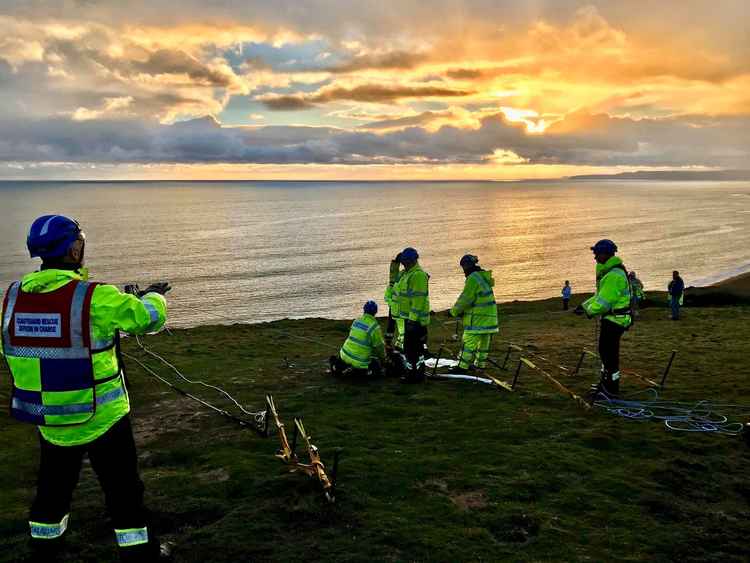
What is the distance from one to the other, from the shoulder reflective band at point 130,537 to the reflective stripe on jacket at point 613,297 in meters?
9.28

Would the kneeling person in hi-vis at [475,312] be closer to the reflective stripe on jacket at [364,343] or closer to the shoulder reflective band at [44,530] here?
the reflective stripe on jacket at [364,343]

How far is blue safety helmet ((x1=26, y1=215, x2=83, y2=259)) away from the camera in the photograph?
4609mm

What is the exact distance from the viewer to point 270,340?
23938 mm

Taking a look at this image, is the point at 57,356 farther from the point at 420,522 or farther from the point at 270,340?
the point at 270,340

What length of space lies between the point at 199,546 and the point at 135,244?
12597 cm

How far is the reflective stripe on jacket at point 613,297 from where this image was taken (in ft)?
36.3

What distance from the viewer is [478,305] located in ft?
44.9

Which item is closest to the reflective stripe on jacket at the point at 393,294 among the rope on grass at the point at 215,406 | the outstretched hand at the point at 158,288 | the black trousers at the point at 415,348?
the black trousers at the point at 415,348

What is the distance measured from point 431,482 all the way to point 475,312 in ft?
22.9

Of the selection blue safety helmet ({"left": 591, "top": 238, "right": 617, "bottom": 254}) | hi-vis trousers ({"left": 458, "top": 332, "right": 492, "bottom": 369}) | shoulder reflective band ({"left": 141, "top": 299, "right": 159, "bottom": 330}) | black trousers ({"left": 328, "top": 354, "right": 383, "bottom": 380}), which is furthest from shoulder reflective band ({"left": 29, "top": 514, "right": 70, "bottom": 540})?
hi-vis trousers ({"left": 458, "top": 332, "right": 492, "bottom": 369})

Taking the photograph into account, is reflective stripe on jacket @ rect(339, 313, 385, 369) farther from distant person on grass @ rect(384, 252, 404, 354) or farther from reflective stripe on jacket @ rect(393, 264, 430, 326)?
distant person on grass @ rect(384, 252, 404, 354)

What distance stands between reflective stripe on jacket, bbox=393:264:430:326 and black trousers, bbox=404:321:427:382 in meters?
0.19

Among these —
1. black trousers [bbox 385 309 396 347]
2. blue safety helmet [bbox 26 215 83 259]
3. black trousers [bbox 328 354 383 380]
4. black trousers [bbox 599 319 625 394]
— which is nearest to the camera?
blue safety helmet [bbox 26 215 83 259]

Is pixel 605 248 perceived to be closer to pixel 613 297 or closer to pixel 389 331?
pixel 613 297
